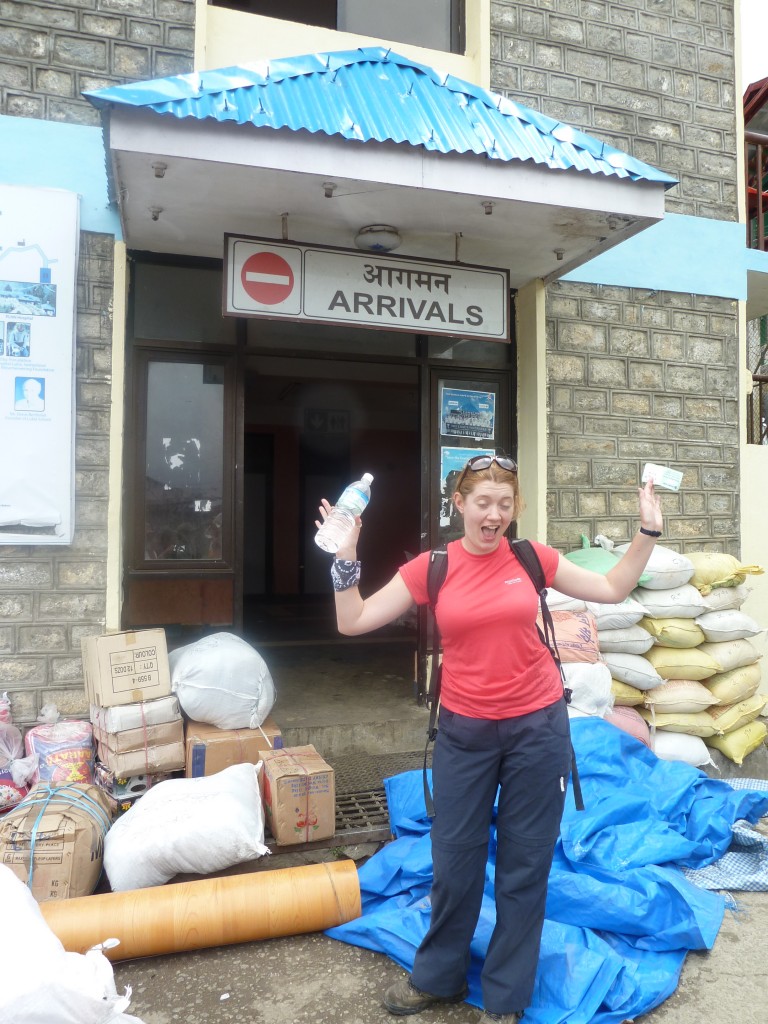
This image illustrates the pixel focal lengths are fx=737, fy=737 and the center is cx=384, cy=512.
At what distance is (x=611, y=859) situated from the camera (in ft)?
11.0

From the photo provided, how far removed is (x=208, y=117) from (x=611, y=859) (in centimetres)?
398

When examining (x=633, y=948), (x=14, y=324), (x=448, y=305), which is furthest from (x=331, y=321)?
(x=633, y=948)

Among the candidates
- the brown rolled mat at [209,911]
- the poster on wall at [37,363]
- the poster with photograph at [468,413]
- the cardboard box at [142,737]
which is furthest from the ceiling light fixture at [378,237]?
the brown rolled mat at [209,911]

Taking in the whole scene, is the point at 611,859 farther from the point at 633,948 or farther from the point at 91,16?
the point at 91,16

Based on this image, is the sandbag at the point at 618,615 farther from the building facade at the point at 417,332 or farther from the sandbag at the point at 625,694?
the building facade at the point at 417,332

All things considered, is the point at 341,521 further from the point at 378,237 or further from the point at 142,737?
the point at 378,237

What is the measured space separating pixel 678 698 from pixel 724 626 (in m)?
0.61

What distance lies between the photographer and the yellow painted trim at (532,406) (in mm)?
5500

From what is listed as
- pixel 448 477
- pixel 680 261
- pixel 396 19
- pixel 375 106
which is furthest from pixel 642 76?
pixel 448 477

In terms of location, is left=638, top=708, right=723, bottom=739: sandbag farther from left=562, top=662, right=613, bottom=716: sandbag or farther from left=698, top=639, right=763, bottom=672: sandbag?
left=562, top=662, right=613, bottom=716: sandbag

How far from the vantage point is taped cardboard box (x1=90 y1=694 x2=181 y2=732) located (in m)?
3.88

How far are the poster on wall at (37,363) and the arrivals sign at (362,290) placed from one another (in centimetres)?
105

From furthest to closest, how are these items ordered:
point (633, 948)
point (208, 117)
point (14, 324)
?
point (14, 324) → point (208, 117) → point (633, 948)

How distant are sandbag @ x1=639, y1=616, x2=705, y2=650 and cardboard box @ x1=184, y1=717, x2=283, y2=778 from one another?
251 cm
